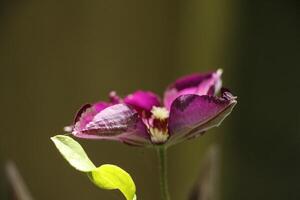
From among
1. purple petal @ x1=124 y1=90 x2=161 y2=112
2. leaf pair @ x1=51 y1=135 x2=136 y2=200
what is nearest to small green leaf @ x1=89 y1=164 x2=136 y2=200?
leaf pair @ x1=51 y1=135 x2=136 y2=200

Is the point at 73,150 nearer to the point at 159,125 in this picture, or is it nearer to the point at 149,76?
the point at 159,125

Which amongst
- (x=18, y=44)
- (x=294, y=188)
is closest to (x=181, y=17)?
(x=18, y=44)

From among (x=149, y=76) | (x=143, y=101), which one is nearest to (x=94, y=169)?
(x=143, y=101)

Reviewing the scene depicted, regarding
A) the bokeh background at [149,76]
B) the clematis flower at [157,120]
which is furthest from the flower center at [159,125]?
the bokeh background at [149,76]

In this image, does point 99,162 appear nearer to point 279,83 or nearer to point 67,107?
point 67,107

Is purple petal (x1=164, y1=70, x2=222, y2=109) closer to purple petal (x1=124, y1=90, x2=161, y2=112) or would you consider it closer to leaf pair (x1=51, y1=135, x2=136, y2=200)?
Result: purple petal (x1=124, y1=90, x2=161, y2=112)
